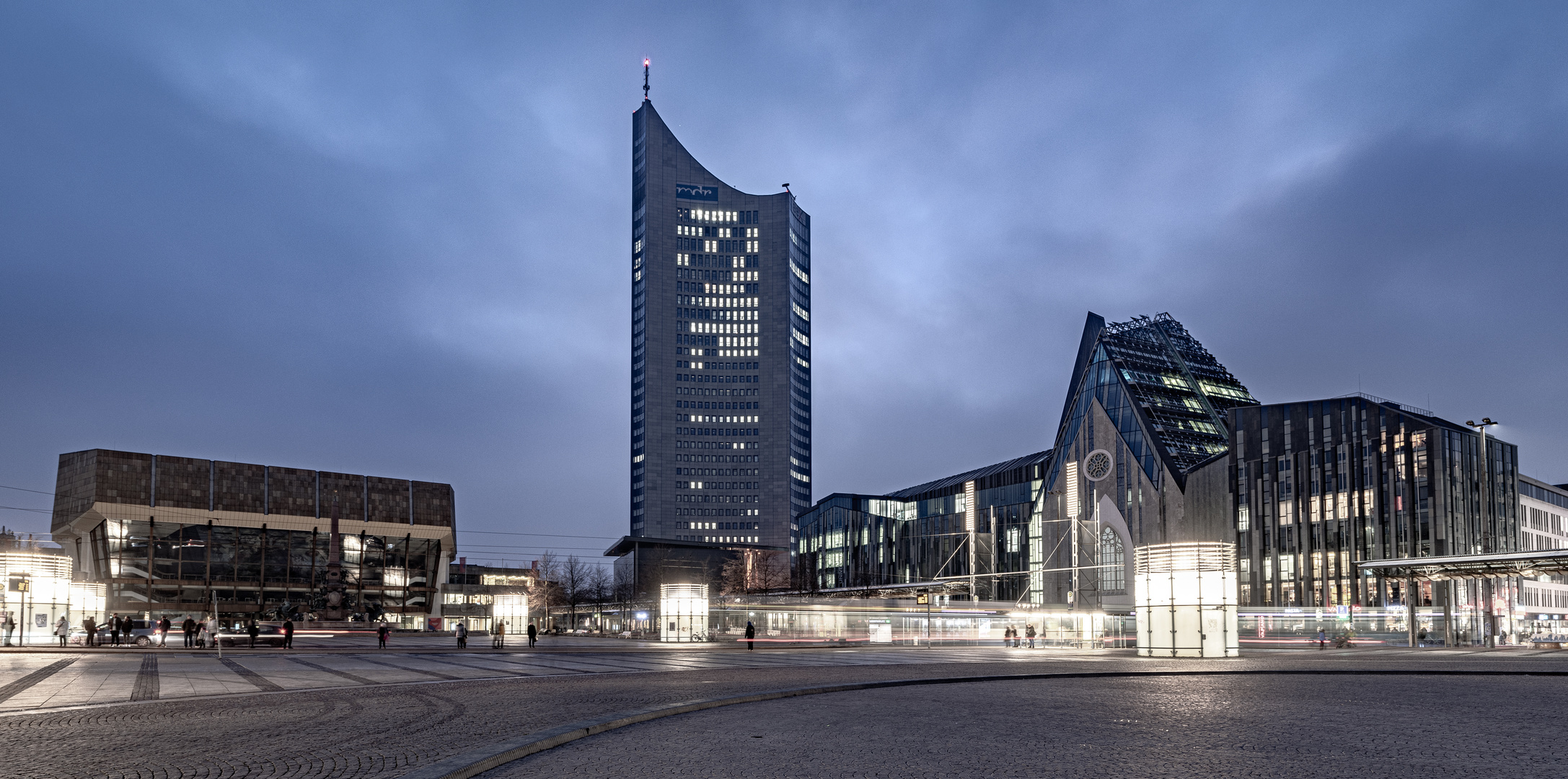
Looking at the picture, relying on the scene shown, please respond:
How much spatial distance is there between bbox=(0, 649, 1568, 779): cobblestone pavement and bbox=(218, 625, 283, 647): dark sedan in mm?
24009

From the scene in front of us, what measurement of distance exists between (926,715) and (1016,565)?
11666cm

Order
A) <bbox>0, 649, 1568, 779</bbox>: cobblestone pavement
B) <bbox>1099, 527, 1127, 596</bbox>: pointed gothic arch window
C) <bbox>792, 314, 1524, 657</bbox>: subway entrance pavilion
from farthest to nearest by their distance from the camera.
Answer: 1. <bbox>1099, 527, 1127, 596</bbox>: pointed gothic arch window
2. <bbox>792, 314, 1524, 657</bbox>: subway entrance pavilion
3. <bbox>0, 649, 1568, 779</bbox>: cobblestone pavement

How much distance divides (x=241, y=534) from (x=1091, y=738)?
11153 cm

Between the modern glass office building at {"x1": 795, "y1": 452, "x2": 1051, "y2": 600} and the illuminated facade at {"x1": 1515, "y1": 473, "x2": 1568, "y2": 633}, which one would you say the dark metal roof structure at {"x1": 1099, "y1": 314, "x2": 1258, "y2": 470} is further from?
the illuminated facade at {"x1": 1515, "y1": 473, "x2": 1568, "y2": 633}

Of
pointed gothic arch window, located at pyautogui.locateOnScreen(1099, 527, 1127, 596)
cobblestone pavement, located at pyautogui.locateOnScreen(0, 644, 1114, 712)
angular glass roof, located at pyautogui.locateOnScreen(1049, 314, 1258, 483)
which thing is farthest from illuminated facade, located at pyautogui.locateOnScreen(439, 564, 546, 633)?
angular glass roof, located at pyautogui.locateOnScreen(1049, 314, 1258, 483)

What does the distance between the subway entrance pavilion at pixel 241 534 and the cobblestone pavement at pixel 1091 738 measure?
8432cm

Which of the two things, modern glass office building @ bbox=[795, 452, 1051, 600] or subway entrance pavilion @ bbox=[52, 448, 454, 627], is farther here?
modern glass office building @ bbox=[795, 452, 1051, 600]

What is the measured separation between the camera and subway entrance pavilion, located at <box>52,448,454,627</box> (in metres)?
102

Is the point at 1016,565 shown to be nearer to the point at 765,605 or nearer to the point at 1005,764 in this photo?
the point at 765,605

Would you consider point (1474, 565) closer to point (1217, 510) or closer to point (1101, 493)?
point (1217, 510)

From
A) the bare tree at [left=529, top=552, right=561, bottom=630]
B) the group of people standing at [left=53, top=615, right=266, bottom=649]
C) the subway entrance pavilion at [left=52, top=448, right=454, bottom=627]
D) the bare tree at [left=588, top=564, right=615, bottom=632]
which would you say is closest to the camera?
the group of people standing at [left=53, top=615, right=266, bottom=649]

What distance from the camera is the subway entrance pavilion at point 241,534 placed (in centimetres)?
10181

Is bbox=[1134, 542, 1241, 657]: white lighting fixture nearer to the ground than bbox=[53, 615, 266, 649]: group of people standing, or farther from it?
farther from it

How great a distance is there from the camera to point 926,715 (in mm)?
16547
